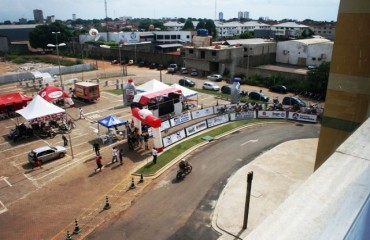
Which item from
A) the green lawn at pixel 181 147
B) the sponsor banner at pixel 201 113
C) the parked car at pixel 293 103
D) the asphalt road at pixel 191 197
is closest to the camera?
the asphalt road at pixel 191 197

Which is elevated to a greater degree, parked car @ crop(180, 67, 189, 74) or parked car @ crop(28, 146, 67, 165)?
parked car @ crop(180, 67, 189, 74)

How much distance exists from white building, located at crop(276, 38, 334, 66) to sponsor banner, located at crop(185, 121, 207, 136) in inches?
1734

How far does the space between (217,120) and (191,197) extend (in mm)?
14778

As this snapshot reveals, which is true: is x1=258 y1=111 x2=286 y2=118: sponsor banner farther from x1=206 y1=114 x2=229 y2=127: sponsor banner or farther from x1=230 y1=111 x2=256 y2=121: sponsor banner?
x1=206 y1=114 x2=229 y2=127: sponsor banner

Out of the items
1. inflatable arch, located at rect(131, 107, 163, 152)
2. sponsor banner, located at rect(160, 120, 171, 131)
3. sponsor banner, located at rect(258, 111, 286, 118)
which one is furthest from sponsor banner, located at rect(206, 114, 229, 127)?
inflatable arch, located at rect(131, 107, 163, 152)

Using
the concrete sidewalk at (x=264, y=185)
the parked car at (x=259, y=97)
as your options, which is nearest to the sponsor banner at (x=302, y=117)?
the concrete sidewalk at (x=264, y=185)

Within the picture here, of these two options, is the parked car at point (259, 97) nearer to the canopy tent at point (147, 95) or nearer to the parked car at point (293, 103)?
the parked car at point (293, 103)

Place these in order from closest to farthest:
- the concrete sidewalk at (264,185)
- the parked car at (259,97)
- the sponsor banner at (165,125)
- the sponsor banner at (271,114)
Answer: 1. the concrete sidewalk at (264,185)
2. the sponsor banner at (165,125)
3. the sponsor banner at (271,114)
4. the parked car at (259,97)

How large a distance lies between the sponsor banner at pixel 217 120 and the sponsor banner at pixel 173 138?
417 centimetres

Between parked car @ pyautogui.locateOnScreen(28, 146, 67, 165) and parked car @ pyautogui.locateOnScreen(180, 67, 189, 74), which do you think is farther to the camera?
parked car @ pyautogui.locateOnScreen(180, 67, 189, 74)

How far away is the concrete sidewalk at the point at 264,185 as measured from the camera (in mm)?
16500

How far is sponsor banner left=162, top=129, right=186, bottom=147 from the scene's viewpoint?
26987 millimetres

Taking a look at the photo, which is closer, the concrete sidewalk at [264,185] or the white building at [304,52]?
the concrete sidewalk at [264,185]

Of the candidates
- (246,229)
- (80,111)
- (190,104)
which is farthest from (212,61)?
(246,229)
